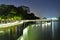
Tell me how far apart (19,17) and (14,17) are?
1.76m

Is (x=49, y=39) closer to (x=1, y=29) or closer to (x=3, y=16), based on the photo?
(x=1, y=29)

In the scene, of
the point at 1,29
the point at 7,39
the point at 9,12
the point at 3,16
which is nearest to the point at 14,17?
the point at 9,12

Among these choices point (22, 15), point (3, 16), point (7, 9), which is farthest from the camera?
point (22, 15)

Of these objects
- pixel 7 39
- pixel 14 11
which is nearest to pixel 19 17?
pixel 14 11

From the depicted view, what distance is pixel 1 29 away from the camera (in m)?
10.6

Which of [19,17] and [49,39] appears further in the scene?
[19,17]

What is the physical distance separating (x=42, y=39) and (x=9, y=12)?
12.8m

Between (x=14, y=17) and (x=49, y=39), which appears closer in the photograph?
→ (x=49, y=39)

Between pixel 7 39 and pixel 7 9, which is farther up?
pixel 7 9

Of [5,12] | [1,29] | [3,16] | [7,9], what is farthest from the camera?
[7,9]

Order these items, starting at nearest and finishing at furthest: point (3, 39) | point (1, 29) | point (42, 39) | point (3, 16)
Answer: point (3, 39), point (42, 39), point (1, 29), point (3, 16)

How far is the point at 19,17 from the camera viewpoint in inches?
932

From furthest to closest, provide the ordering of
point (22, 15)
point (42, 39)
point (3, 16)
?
1. point (22, 15)
2. point (3, 16)
3. point (42, 39)

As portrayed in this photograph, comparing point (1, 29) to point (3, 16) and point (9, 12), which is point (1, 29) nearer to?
point (3, 16)
